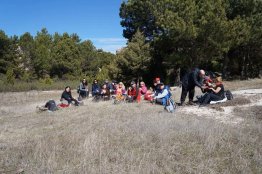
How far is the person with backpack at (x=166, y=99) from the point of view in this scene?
12.6 meters

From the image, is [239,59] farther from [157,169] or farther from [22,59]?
[157,169]

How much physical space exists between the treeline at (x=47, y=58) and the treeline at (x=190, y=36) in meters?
12.1

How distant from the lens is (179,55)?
3238cm

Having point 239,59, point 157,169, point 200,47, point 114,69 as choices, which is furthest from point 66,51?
point 157,169

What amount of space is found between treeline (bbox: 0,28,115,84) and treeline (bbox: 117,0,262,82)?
12096 millimetres

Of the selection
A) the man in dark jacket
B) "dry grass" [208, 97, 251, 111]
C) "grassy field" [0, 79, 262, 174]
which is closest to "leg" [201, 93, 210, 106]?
the man in dark jacket

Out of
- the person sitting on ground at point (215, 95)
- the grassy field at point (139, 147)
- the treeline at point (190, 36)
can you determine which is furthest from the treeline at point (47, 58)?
the grassy field at point (139, 147)

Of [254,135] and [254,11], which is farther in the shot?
[254,11]

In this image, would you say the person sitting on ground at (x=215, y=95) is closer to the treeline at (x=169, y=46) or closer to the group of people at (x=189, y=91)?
the group of people at (x=189, y=91)

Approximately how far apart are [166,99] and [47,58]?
45844mm

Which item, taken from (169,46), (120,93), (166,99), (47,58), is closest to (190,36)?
(169,46)

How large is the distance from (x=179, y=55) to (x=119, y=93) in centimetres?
1457

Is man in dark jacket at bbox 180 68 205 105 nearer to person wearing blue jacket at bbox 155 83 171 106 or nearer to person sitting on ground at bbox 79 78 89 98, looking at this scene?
person wearing blue jacket at bbox 155 83 171 106

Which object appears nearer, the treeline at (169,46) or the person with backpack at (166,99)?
the person with backpack at (166,99)
